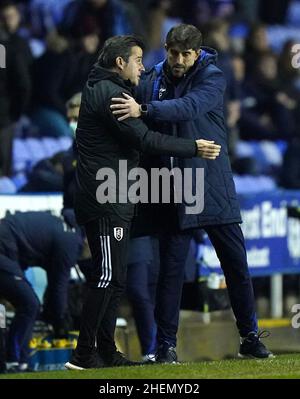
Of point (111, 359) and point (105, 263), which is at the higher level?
point (105, 263)

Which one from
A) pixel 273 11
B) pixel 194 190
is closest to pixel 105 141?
pixel 194 190

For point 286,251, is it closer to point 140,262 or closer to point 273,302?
point 273,302

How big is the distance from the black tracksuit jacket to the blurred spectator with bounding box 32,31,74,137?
5.83 metres

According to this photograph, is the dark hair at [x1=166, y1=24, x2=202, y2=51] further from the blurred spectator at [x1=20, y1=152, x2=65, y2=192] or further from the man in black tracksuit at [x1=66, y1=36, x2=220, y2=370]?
the blurred spectator at [x1=20, y1=152, x2=65, y2=192]

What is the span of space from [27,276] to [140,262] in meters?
1.04

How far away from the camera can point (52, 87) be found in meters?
14.9

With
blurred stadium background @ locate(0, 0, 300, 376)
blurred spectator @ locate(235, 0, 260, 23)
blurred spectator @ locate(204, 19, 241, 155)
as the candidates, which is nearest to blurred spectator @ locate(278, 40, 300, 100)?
blurred stadium background @ locate(0, 0, 300, 376)

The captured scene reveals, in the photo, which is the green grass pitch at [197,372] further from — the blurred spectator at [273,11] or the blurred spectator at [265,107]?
the blurred spectator at [273,11]

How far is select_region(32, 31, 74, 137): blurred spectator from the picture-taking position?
14.8 meters

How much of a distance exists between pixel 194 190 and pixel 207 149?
0.44m

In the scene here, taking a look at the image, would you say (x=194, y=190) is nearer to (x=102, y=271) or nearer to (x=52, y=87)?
(x=102, y=271)

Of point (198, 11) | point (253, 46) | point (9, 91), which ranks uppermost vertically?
point (198, 11)

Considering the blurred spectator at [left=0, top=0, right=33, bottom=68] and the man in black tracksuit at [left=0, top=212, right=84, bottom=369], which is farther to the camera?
the blurred spectator at [left=0, top=0, right=33, bottom=68]
